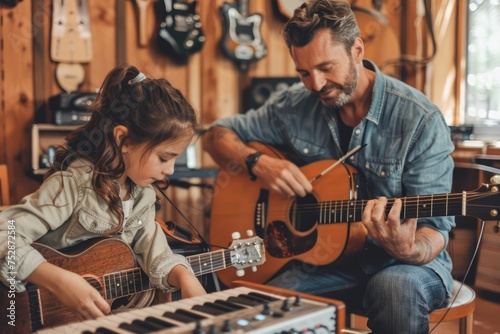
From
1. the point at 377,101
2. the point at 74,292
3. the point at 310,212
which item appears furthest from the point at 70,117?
the point at 74,292

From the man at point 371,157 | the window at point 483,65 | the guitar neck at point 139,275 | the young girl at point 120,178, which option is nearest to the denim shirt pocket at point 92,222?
the young girl at point 120,178

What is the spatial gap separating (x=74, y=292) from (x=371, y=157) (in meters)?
1.02

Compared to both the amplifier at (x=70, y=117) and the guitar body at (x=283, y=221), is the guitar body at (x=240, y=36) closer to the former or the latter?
the amplifier at (x=70, y=117)

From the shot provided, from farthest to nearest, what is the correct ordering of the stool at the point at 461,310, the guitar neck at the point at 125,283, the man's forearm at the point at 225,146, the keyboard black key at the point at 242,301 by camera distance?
the man's forearm at the point at 225,146 < the stool at the point at 461,310 < the guitar neck at the point at 125,283 < the keyboard black key at the point at 242,301

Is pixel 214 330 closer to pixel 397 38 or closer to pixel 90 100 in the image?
pixel 90 100

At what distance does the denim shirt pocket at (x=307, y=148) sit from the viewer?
6.88ft

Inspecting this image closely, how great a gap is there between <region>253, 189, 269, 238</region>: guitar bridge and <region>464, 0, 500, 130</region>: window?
2.11m

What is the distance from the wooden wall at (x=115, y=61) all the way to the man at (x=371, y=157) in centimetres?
157

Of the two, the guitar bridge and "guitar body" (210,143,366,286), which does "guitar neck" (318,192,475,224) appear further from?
the guitar bridge

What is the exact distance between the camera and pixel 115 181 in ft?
5.30

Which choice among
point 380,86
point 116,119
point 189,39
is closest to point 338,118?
point 380,86

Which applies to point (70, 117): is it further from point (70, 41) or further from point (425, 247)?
point (425, 247)

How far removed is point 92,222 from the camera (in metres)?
1.56

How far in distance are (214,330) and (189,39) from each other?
285 cm
